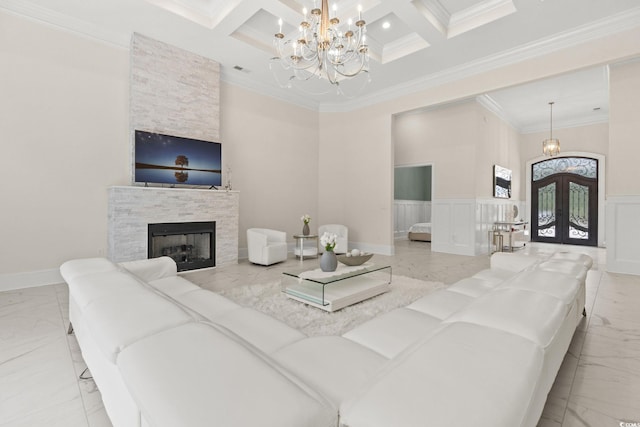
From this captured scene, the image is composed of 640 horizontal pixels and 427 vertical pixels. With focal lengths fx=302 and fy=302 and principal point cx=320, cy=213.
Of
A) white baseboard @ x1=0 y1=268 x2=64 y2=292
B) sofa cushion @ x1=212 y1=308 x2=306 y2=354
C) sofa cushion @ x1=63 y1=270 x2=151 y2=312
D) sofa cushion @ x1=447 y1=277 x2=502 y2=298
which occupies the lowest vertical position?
white baseboard @ x1=0 y1=268 x2=64 y2=292

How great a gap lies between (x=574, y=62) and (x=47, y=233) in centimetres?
755

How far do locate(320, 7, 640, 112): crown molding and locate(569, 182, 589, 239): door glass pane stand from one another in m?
6.09

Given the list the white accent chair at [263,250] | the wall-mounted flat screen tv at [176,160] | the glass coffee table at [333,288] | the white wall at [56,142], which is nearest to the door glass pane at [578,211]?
the glass coffee table at [333,288]

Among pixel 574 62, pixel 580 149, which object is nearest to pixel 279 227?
pixel 574 62

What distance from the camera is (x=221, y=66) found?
216 inches

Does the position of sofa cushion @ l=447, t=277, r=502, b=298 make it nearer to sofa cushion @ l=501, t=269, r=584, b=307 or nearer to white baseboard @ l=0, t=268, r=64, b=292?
sofa cushion @ l=501, t=269, r=584, b=307

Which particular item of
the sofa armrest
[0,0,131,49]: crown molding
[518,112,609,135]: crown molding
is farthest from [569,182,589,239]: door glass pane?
[0,0,131,49]: crown molding

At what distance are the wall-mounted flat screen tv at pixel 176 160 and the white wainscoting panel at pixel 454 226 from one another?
5123 mm

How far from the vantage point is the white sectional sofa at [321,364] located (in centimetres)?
71

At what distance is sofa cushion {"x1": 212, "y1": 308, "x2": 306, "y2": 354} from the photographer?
4.85 ft

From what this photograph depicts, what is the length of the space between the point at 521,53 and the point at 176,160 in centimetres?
561

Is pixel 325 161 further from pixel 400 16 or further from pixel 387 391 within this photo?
pixel 387 391

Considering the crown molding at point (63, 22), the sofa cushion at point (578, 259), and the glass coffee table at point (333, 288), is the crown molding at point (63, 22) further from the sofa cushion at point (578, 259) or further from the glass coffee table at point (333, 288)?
the sofa cushion at point (578, 259)

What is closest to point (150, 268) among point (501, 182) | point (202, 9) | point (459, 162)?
point (202, 9)
